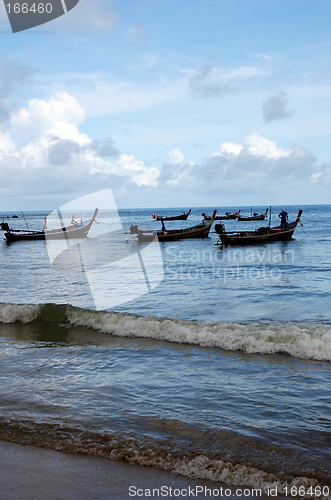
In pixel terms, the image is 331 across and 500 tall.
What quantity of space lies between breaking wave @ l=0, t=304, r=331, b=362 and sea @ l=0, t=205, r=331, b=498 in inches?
1.2

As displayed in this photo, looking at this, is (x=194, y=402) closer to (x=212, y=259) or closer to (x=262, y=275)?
(x=262, y=275)

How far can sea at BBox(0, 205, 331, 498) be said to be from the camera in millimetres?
4180

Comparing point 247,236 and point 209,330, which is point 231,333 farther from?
point 247,236

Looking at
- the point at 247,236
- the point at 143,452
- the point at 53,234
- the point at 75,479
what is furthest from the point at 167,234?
the point at 75,479

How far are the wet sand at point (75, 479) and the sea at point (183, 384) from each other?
132 millimetres

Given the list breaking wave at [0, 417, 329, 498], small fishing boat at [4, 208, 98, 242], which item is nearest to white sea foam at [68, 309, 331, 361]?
breaking wave at [0, 417, 329, 498]

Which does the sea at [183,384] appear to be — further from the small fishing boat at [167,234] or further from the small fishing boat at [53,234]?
the small fishing boat at [53,234]

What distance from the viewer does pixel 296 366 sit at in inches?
274

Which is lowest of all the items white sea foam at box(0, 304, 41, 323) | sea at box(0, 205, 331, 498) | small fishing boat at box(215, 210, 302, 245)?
sea at box(0, 205, 331, 498)

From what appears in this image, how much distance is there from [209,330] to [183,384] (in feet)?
9.66

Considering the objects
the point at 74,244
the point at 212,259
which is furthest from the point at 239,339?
the point at 74,244

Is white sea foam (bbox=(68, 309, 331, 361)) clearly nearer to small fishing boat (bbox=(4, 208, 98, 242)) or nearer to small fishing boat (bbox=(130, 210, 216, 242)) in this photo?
small fishing boat (bbox=(130, 210, 216, 242))

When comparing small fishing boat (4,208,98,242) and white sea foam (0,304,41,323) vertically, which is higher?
small fishing boat (4,208,98,242)

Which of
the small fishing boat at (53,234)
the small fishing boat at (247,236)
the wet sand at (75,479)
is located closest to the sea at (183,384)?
the wet sand at (75,479)
